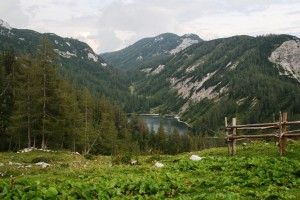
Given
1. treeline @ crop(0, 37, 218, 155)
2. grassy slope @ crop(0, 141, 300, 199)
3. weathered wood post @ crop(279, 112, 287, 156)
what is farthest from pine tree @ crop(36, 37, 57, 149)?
weathered wood post @ crop(279, 112, 287, 156)

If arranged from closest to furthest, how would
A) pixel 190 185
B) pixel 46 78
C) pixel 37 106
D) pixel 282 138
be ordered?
pixel 190 185, pixel 282 138, pixel 46 78, pixel 37 106

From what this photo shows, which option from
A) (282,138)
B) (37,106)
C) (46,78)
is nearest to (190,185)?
(282,138)

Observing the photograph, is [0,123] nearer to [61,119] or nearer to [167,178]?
[61,119]

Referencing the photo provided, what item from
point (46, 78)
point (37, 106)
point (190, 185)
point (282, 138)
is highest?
point (46, 78)

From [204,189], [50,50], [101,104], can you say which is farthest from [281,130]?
[101,104]

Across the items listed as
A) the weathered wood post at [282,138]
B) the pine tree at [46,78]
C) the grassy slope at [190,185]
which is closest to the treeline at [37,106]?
the pine tree at [46,78]

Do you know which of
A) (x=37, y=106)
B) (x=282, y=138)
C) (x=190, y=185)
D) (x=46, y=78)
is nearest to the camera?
(x=190, y=185)

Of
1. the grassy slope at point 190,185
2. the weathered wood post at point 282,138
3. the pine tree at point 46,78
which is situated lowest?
the grassy slope at point 190,185

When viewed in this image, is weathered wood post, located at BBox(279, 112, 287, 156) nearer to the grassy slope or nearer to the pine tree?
the grassy slope

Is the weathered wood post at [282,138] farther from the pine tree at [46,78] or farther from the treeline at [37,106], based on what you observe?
the pine tree at [46,78]

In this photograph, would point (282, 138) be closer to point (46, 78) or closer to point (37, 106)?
point (46, 78)

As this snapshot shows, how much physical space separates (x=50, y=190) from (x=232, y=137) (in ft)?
59.2

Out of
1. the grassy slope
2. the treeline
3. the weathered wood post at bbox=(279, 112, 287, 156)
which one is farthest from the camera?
the treeline

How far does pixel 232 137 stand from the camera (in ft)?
86.5
